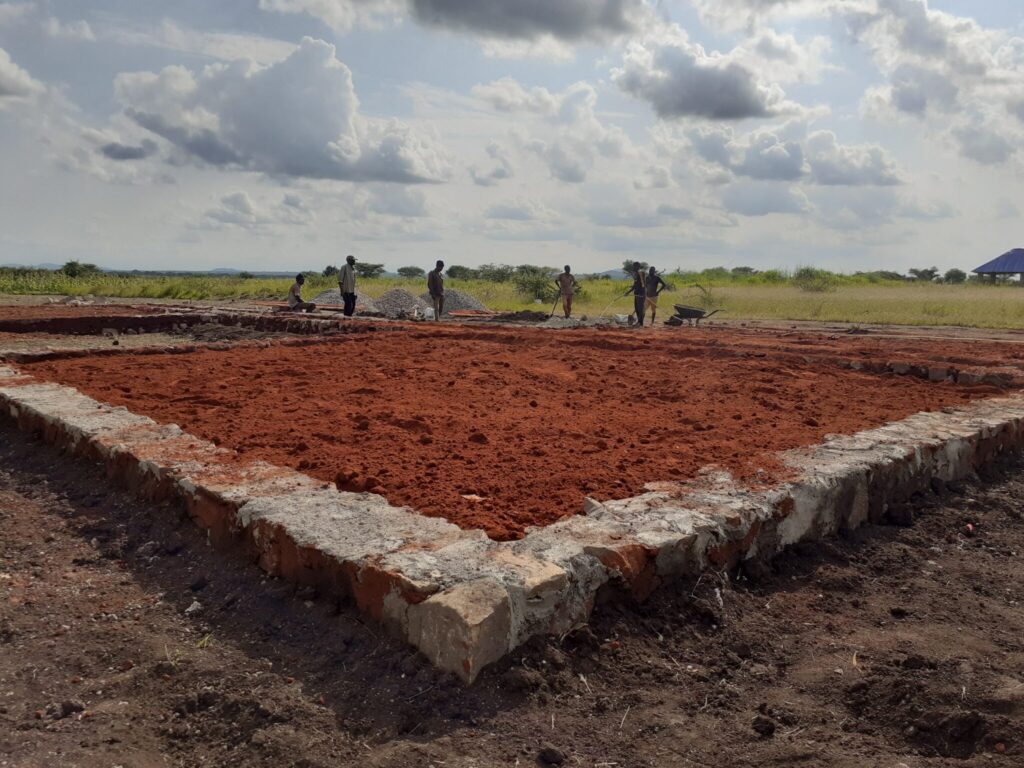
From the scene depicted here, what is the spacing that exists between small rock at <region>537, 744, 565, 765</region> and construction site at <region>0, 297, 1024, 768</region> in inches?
0.4

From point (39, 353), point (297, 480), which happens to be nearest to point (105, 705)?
point (297, 480)

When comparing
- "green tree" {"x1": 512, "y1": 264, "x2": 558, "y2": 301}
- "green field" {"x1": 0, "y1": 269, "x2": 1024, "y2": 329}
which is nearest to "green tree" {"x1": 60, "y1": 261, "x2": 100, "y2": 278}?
"green field" {"x1": 0, "y1": 269, "x2": 1024, "y2": 329}

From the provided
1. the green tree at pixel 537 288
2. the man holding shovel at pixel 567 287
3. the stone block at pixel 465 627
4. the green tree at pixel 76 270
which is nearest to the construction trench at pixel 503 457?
the stone block at pixel 465 627

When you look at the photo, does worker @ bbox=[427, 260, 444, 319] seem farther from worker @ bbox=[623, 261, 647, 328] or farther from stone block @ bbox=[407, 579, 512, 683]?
stone block @ bbox=[407, 579, 512, 683]

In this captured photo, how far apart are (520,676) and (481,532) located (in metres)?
0.70

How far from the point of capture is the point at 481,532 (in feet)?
10.5

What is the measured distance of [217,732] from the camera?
254cm

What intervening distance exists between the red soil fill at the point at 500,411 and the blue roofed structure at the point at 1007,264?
48518mm

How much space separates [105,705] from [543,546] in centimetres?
158

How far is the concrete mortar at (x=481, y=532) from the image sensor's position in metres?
2.74

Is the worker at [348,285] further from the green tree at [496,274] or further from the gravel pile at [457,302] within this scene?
the green tree at [496,274]

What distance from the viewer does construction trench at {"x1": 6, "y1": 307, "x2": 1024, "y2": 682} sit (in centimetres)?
297

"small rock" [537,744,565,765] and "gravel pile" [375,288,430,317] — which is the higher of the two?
"gravel pile" [375,288,430,317]

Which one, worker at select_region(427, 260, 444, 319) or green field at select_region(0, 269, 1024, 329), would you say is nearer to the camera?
worker at select_region(427, 260, 444, 319)
